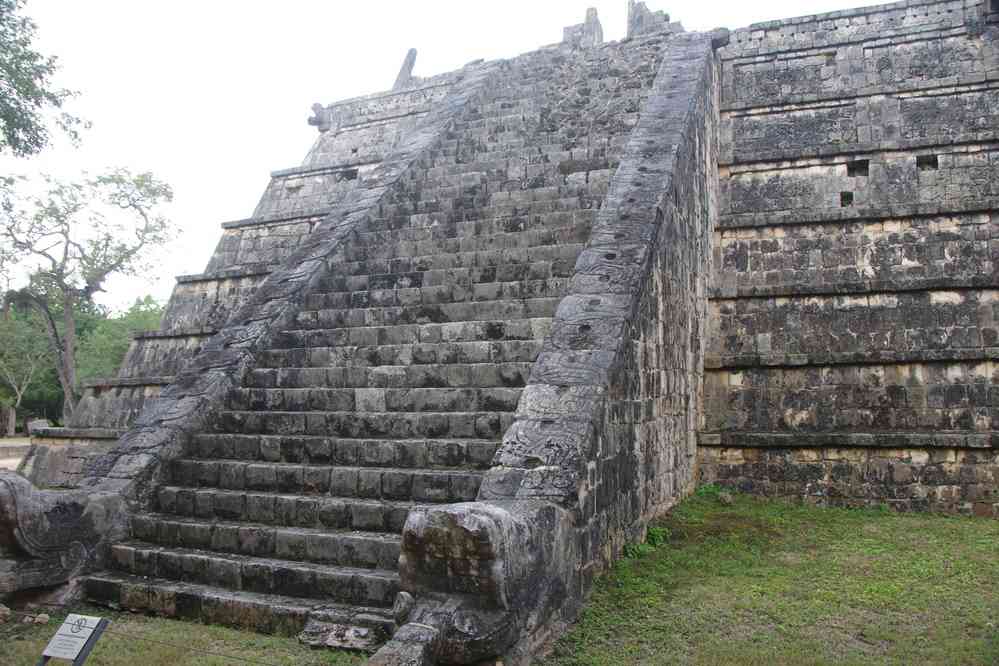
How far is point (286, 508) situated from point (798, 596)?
3533mm

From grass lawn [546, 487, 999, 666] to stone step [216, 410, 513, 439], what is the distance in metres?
1.38

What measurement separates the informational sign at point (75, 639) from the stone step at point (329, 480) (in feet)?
6.75

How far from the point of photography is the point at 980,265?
8.39m

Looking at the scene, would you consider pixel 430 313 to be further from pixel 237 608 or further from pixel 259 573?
pixel 237 608

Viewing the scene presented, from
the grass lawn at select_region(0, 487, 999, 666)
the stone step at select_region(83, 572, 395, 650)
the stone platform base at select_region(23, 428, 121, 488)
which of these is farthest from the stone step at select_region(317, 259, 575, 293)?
the stone platform base at select_region(23, 428, 121, 488)

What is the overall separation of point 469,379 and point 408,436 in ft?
2.29

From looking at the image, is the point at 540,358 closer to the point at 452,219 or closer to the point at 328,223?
the point at 452,219

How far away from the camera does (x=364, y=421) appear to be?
5.86 metres

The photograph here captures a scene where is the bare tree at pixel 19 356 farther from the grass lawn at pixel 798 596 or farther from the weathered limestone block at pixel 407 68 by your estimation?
the grass lawn at pixel 798 596

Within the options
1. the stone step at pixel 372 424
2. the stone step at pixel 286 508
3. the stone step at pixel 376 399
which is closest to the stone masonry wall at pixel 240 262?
the stone step at pixel 376 399

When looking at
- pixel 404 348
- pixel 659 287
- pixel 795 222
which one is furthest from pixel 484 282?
pixel 795 222

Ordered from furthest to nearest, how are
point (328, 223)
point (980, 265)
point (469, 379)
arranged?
1. point (328, 223)
2. point (980, 265)
3. point (469, 379)

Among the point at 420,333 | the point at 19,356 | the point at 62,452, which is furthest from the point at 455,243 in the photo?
the point at 19,356

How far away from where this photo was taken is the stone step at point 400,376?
234 inches
